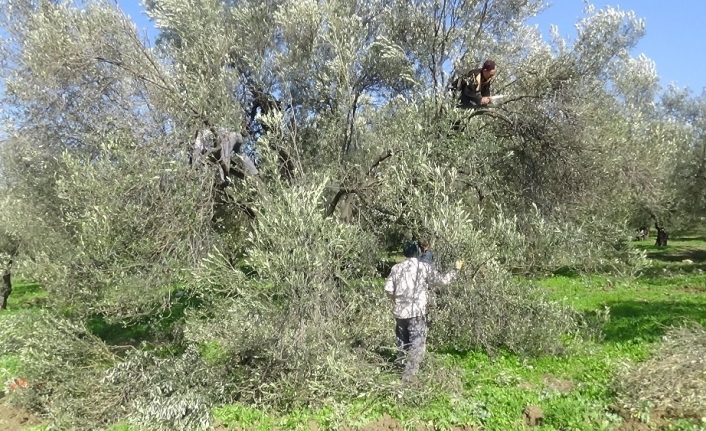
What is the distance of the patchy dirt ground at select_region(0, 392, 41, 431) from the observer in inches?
282

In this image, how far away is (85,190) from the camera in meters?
7.17

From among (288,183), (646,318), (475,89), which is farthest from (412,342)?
(646,318)

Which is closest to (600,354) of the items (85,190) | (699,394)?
(699,394)

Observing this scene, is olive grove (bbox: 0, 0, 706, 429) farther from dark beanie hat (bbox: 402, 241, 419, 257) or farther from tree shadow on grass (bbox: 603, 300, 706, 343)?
tree shadow on grass (bbox: 603, 300, 706, 343)

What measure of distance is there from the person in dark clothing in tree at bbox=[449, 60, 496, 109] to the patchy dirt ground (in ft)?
24.7

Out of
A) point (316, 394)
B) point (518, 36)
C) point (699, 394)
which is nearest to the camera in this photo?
point (699, 394)

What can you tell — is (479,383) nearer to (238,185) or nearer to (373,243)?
(373,243)

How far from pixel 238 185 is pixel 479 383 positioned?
460 centimetres

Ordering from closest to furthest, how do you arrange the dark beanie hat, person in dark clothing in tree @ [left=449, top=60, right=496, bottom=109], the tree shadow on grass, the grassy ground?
the grassy ground → the dark beanie hat → person in dark clothing in tree @ [left=449, top=60, right=496, bottom=109] → the tree shadow on grass

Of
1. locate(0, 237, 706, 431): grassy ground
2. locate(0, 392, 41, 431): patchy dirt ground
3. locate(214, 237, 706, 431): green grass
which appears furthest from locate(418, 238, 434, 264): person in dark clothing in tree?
locate(0, 392, 41, 431): patchy dirt ground

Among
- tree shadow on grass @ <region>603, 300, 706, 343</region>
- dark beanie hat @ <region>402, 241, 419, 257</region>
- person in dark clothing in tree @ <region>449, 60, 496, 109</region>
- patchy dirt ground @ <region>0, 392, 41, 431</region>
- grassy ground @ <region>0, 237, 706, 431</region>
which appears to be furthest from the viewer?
tree shadow on grass @ <region>603, 300, 706, 343</region>

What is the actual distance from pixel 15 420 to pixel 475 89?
318 inches

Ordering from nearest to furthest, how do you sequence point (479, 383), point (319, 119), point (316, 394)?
point (316, 394) < point (479, 383) < point (319, 119)

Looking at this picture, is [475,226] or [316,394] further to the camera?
[475,226]
